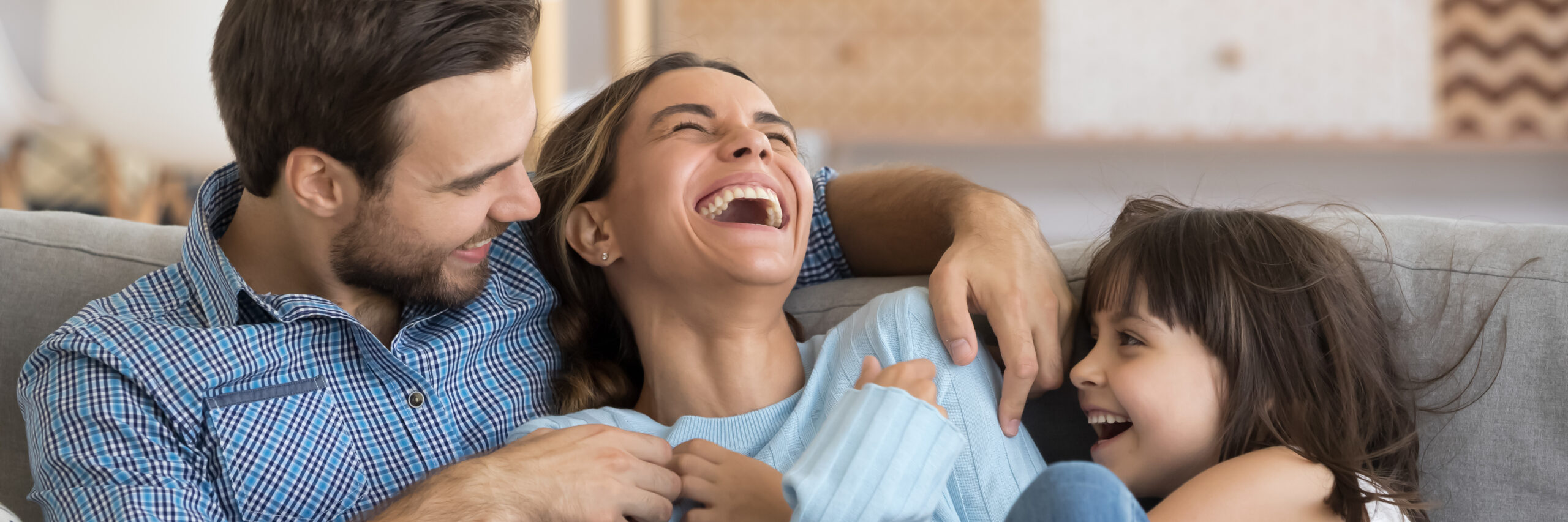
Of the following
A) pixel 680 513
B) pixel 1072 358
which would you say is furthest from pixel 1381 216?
pixel 680 513

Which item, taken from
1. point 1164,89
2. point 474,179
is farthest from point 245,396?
point 1164,89

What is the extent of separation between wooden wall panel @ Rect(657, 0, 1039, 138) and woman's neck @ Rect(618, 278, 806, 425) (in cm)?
284

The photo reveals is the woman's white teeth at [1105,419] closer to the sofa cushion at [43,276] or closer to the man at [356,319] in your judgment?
the man at [356,319]

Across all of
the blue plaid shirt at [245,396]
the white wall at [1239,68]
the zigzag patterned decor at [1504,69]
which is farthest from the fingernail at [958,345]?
the zigzag patterned decor at [1504,69]

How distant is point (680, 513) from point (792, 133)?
546mm

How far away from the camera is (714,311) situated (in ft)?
4.42

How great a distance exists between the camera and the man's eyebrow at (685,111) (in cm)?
138

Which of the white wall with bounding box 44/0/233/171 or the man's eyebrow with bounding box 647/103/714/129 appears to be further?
the white wall with bounding box 44/0/233/171

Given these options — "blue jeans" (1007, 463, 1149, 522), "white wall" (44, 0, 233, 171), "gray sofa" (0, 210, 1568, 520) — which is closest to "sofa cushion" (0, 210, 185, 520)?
"gray sofa" (0, 210, 1568, 520)

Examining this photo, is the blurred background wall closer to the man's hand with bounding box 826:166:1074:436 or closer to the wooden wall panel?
the wooden wall panel

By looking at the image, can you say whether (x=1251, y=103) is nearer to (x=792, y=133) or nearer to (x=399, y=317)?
(x=792, y=133)

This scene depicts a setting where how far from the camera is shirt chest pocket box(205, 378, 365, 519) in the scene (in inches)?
46.4

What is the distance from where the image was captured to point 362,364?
1309 mm

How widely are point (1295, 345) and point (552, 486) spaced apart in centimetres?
84
